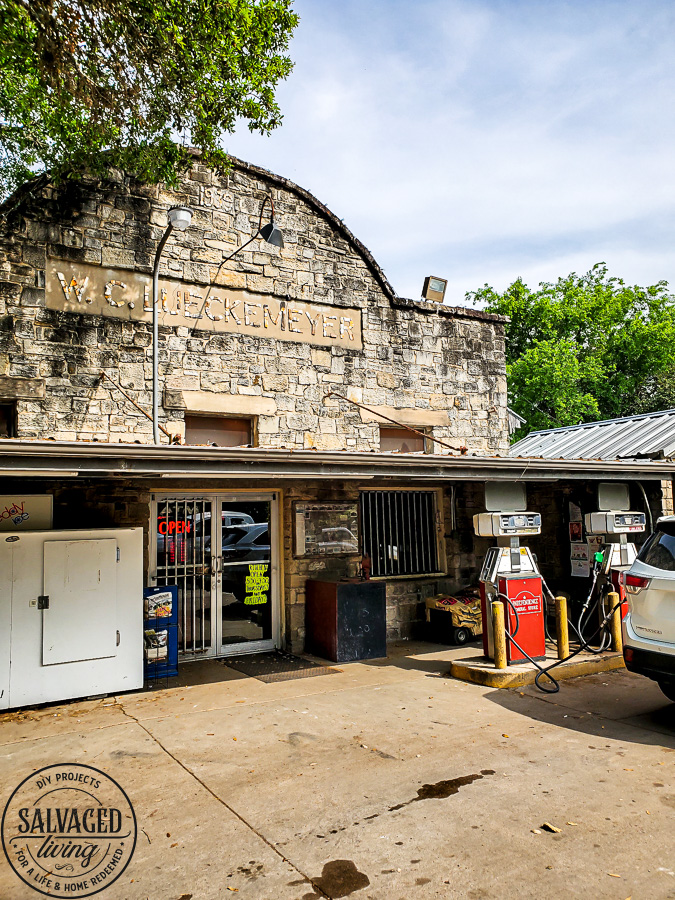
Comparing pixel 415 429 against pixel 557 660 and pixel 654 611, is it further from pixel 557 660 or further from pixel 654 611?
pixel 654 611

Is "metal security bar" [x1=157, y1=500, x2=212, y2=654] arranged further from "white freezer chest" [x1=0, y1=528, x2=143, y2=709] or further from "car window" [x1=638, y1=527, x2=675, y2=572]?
"car window" [x1=638, y1=527, x2=675, y2=572]

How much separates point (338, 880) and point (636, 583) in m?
3.83

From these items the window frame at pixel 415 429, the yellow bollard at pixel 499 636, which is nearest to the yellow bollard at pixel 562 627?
the yellow bollard at pixel 499 636

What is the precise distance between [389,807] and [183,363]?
240 inches

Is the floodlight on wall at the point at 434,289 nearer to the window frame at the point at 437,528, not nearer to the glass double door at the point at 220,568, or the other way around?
the window frame at the point at 437,528

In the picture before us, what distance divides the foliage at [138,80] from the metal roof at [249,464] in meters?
4.39

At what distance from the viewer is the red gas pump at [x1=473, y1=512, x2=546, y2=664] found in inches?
310

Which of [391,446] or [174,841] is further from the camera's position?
[391,446]

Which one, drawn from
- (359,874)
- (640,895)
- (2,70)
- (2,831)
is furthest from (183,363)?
(640,895)

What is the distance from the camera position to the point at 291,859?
373 centimetres

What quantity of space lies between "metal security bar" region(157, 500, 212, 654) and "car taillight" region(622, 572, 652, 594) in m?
5.19

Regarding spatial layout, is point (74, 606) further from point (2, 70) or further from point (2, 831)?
point (2, 70)

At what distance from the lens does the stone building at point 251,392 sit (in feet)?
26.0

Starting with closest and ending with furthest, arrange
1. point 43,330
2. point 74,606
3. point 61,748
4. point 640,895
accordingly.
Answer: point 640,895, point 61,748, point 74,606, point 43,330
